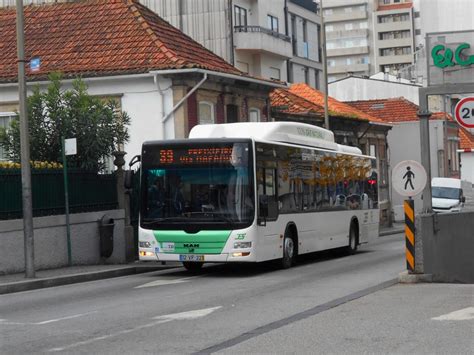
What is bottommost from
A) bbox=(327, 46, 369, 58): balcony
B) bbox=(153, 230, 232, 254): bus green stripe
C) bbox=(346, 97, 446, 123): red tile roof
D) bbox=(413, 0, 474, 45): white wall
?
bbox=(153, 230, 232, 254): bus green stripe

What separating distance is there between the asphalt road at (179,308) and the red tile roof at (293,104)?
74.2 feet

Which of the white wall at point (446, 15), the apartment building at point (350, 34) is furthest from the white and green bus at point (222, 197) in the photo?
the apartment building at point (350, 34)

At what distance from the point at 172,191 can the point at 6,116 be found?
14.2 metres

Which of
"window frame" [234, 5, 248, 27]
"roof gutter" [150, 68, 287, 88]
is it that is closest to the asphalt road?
"roof gutter" [150, 68, 287, 88]

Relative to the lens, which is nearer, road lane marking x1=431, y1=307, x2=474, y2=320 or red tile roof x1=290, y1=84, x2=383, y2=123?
road lane marking x1=431, y1=307, x2=474, y2=320

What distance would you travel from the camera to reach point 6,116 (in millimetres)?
32250

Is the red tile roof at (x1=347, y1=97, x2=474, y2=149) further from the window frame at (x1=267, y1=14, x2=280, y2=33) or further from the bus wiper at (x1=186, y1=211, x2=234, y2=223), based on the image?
the bus wiper at (x1=186, y1=211, x2=234, y2=223)

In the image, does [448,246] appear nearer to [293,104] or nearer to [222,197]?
[222,197]

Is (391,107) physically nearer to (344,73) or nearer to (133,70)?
(133,70)

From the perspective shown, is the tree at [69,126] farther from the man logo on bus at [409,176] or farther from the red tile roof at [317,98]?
the red tile roof at [317,98]

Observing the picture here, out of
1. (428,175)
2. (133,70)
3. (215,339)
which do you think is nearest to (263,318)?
(215,339)

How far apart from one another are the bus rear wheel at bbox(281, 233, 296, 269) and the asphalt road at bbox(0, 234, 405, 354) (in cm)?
22

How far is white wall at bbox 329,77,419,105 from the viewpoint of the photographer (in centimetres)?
7350

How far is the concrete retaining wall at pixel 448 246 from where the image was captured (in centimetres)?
1739
